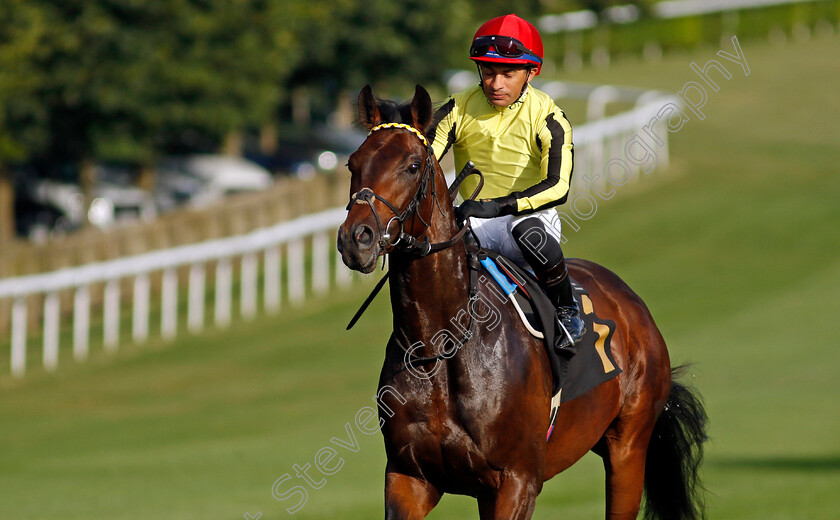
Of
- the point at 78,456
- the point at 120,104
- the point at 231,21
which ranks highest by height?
the point at 231,21

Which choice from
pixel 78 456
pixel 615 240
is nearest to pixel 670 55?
pixel 615 240

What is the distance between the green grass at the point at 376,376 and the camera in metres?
9.40

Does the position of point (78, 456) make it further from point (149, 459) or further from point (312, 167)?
point (312, 167)

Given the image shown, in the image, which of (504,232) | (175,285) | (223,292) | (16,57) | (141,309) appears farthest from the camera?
(16,57)

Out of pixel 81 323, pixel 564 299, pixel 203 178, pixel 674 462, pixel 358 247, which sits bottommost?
pixel 81 323

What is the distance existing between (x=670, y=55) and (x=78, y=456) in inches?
1253

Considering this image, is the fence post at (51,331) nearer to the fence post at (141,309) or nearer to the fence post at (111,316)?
the fence post at (111,316)

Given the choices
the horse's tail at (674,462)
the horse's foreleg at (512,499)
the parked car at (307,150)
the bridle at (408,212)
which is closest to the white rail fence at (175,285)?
the horse's tail at (674,462)

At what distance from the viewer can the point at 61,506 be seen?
30.1 ft

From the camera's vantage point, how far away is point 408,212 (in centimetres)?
471

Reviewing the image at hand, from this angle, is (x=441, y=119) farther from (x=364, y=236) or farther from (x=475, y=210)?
(x=364, y=236)

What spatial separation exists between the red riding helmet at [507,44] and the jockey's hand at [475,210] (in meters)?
0.61

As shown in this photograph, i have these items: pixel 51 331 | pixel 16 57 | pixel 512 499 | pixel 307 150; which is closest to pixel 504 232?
pixel 512 499

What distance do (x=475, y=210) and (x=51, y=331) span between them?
10417mm
